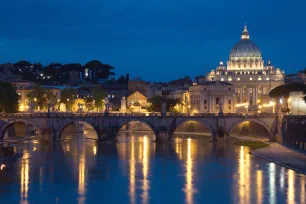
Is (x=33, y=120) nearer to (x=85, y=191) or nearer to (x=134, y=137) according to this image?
(x=134, y=137)

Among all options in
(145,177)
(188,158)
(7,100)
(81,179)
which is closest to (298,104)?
(188,158)

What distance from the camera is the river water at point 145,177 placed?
5416 cm

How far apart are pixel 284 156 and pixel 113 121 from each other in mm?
30198

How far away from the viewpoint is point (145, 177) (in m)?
63.7

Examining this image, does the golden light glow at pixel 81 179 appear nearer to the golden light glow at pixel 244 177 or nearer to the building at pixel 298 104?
the golden light glow at pixel 244 177

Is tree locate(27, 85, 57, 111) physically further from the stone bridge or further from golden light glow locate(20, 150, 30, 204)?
golden light glow locate(20, 150, 30, 204)

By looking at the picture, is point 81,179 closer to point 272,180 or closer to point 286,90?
point 272,180

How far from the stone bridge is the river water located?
326 inches

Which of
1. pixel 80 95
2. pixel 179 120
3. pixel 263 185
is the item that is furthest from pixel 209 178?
pixel 80 95

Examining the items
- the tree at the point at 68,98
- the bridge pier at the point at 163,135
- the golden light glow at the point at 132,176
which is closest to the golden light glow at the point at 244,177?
the golden light glow at the point at 132,176

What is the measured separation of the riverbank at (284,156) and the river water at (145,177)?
3.57 feet

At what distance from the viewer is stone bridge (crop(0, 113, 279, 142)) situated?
9738 centimetres

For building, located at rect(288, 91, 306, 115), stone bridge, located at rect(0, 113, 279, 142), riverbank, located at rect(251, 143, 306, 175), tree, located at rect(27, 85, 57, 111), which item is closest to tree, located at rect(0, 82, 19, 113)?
stone bridge, located at rect(0, 113, 279, 142)

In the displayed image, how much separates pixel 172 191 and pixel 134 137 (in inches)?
2159
